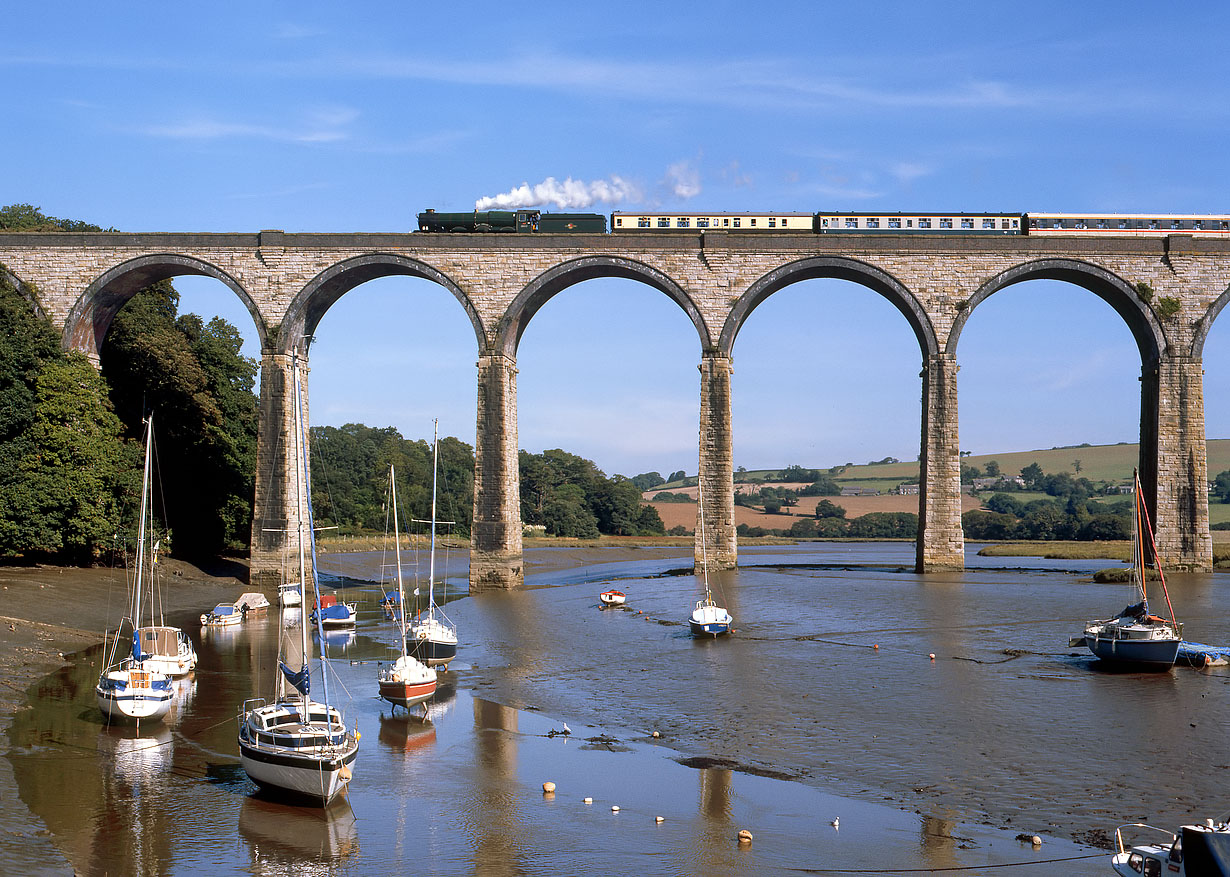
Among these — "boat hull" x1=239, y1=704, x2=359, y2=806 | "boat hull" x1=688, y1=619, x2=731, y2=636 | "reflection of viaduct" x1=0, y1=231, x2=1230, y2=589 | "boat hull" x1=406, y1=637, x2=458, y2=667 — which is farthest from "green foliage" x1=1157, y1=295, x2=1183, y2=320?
"boat hull" x1=239, y1=704, x2=359, y2=806

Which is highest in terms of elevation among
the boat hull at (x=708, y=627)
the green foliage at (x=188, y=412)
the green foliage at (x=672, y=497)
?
the green foliage at (x=188, y=412)

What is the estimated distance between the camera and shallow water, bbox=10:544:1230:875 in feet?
58.9

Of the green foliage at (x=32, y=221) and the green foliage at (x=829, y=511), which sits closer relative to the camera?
the green foliage at (x=32, y=221)

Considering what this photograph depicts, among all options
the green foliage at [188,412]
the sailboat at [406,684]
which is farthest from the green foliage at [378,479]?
the sailboat at [406,684]

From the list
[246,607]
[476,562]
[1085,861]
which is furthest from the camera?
[476,562]

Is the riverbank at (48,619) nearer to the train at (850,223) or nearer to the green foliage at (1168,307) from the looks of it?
the train at (850,223)

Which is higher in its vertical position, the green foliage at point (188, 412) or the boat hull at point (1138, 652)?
the green foliage at point (188, 412)

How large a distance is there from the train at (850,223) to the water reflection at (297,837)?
4147cm

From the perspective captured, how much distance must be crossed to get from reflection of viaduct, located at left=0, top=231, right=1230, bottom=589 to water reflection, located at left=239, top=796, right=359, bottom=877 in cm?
3467

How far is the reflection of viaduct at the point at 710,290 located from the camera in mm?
55250

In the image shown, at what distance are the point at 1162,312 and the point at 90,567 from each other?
55.2 m

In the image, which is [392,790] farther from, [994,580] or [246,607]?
[994,580]

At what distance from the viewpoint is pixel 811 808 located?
19.9m

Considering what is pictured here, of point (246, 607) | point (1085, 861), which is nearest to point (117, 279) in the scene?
point (246, 607)
